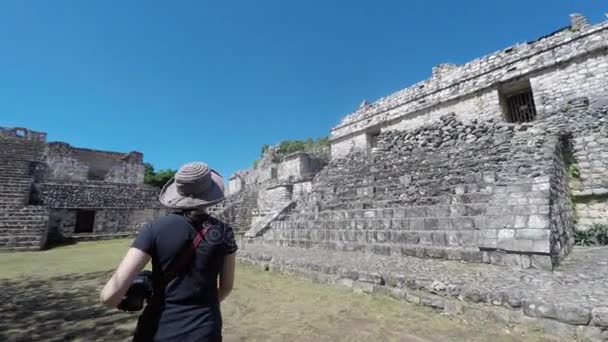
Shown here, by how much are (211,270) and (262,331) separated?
185cm

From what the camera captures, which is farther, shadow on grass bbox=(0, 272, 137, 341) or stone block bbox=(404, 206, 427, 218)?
stone block bbox=(404, 206, 427, 218)

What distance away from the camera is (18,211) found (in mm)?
11625

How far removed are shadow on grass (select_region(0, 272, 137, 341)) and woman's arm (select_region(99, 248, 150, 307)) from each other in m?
2.12

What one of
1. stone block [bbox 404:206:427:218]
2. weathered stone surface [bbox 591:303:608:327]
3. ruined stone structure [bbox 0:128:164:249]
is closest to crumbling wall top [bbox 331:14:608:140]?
stone block [bbox 404:206:427:218]

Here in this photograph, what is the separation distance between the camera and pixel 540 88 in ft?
24.5

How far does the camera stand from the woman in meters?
1.27

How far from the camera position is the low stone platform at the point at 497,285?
234cm

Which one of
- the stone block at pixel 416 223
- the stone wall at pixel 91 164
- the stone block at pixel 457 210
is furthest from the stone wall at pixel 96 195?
the stone block at pixel 457 210

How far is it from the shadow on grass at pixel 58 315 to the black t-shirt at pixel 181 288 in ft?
6.78

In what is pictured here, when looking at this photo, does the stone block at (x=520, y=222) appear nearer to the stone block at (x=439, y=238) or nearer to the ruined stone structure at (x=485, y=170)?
the ruined stone structure at (x=485, y=170)

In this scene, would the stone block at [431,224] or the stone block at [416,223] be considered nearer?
the stone block at [431,224]

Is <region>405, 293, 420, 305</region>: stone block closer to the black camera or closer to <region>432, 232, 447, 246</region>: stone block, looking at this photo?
<region>432, 232, 447, 246</region>: stone block

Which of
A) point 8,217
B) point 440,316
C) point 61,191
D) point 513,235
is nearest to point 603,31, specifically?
point 513,235

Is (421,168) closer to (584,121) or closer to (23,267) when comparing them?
(584,121)
